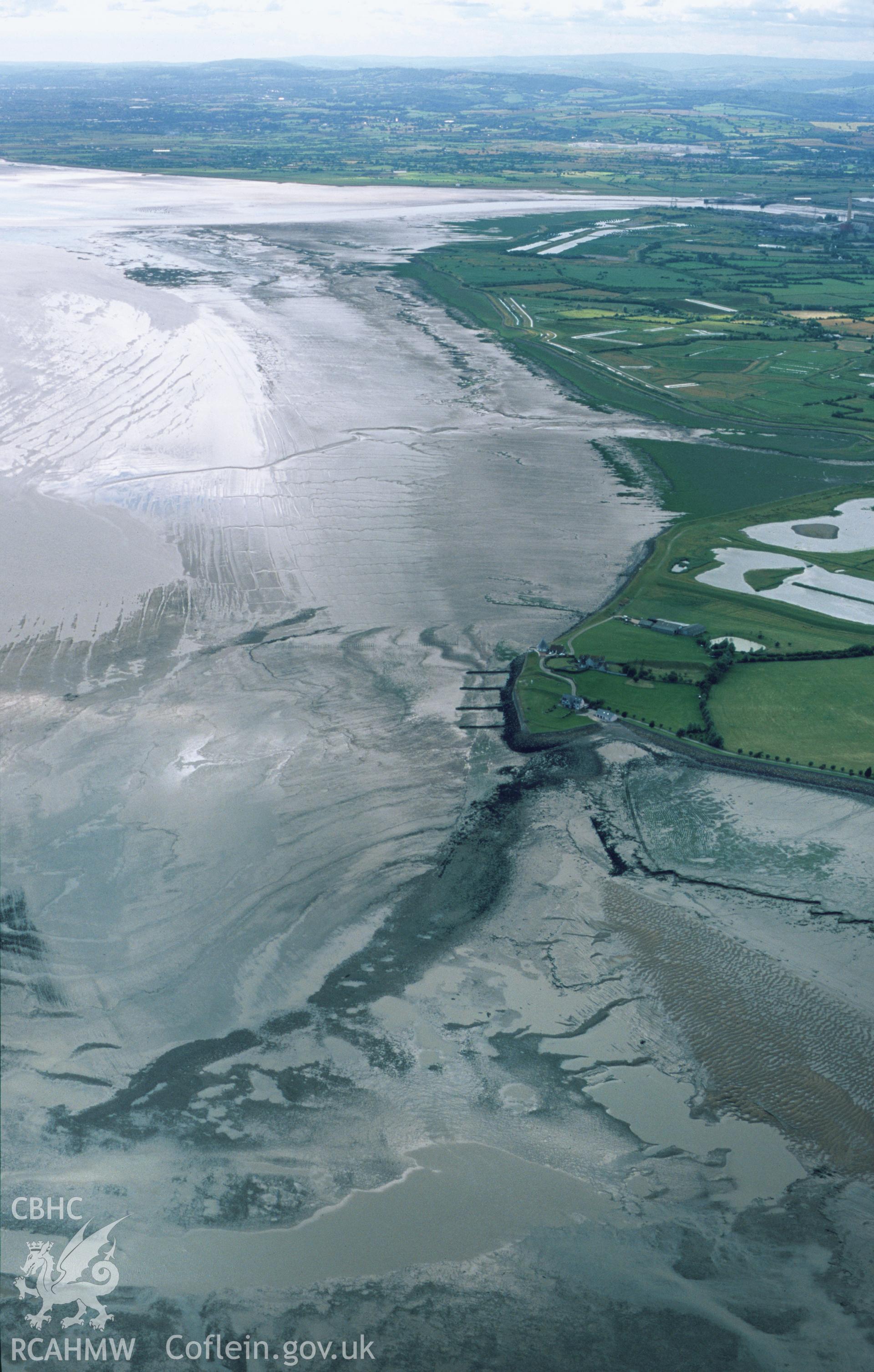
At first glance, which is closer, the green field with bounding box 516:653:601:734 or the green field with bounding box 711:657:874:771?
the green field with bounding box 711:657:874:771

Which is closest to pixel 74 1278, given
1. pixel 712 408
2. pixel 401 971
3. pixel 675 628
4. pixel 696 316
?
pixel 401 971

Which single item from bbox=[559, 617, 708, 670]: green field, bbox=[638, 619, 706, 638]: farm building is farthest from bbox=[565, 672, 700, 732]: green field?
bbox=[638, 619, 706, 638]: farm building

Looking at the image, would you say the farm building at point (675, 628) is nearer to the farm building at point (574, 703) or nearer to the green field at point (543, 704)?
the green field at point (543, 704)

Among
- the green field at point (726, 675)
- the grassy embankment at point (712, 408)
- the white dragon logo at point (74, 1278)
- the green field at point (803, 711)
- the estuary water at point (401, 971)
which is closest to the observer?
the white dragon logo at point (74, 1278)

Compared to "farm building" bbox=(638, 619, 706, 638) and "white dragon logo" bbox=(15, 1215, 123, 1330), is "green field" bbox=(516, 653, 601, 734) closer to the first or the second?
"farm building" bbox=(638, 619, 706, 638)

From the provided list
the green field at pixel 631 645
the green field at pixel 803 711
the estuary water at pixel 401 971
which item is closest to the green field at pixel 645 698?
the green field at pixel 803 711

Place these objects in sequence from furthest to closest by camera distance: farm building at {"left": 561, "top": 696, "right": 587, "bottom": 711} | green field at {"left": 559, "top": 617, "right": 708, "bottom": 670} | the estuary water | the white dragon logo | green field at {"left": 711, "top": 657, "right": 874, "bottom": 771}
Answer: green field at {"left": 559, "top": 617, "right": 708, "bottom": 670}, farm building at {"left": 561, "top": 696, "right": 587, "bottom": 711}, green field at {"left": 711, "top": 657, "right": 874, "bottom": 771}, the estuary water, the white dragon logo

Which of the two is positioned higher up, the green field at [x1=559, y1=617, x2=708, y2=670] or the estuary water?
the green field at [x1=559, y1=617, x2=708, y2=670]
